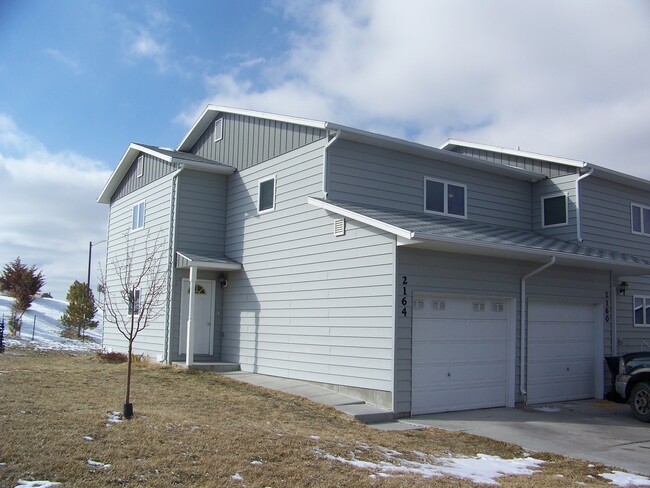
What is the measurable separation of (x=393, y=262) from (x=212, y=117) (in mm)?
9265

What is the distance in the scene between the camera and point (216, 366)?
15.5 meters

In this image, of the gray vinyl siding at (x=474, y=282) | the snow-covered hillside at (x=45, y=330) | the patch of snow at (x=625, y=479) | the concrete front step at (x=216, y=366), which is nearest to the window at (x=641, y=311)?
the gray vinyl siding at (x=474, y=282)

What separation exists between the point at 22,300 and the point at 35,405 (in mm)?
23999

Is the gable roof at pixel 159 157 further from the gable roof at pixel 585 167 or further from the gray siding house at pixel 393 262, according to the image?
the gable roof at pixel 585 167

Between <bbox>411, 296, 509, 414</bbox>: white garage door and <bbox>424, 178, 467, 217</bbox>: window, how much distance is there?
261cm

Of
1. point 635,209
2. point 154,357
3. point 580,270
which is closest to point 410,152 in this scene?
point 580,270

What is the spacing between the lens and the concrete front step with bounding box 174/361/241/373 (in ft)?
50.3

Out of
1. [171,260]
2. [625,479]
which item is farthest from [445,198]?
[625,479]

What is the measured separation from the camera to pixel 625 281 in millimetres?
16156

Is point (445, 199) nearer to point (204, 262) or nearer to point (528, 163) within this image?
point (528, 163)

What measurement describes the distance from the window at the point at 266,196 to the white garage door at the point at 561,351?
255 inches

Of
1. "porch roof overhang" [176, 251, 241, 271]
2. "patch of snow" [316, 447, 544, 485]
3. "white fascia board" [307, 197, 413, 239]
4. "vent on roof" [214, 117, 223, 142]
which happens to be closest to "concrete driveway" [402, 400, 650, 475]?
"patch of snow" [316, 447, 544, 485]

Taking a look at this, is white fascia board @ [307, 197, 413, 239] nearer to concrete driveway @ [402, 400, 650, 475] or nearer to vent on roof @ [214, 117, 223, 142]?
concrete driveway @ [402, 400, 650, 475]

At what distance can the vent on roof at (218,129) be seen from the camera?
17953mm
